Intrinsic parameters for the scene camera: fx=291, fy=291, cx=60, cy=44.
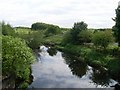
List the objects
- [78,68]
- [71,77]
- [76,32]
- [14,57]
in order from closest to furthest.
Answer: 1. [14,57]
2. [71,77]
3. [78,68]
4. [76,32]

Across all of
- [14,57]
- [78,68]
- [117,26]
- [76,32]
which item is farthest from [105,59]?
[76,32]

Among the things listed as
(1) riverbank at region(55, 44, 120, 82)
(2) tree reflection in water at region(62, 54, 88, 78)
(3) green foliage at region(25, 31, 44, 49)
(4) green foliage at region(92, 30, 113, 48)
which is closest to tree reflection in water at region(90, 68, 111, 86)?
(1) riverbank at region(55, 44, 120, 82)

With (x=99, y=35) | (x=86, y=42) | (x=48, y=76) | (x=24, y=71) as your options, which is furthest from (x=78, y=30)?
(x=24, y=71)

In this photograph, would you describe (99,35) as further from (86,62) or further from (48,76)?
(48,76)

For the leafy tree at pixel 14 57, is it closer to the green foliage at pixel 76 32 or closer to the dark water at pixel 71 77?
the dark water at pixel 71 77

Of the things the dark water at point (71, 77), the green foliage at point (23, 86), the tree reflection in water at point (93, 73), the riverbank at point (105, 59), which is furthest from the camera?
the riverbank at point (105, 59)

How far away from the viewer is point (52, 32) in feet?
624

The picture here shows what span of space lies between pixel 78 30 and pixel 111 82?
60.0m

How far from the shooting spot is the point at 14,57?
1791 inches

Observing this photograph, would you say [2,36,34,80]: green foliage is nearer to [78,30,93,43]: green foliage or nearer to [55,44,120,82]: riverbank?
[55,44,120,82]: riverbank

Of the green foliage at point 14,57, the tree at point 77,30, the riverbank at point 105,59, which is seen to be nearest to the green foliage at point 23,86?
the green foliage at point 14,57

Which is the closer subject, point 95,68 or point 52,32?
point 95,68

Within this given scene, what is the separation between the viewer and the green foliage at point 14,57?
45.0m

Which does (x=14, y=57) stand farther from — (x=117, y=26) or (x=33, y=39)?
(x=33, y=39)
